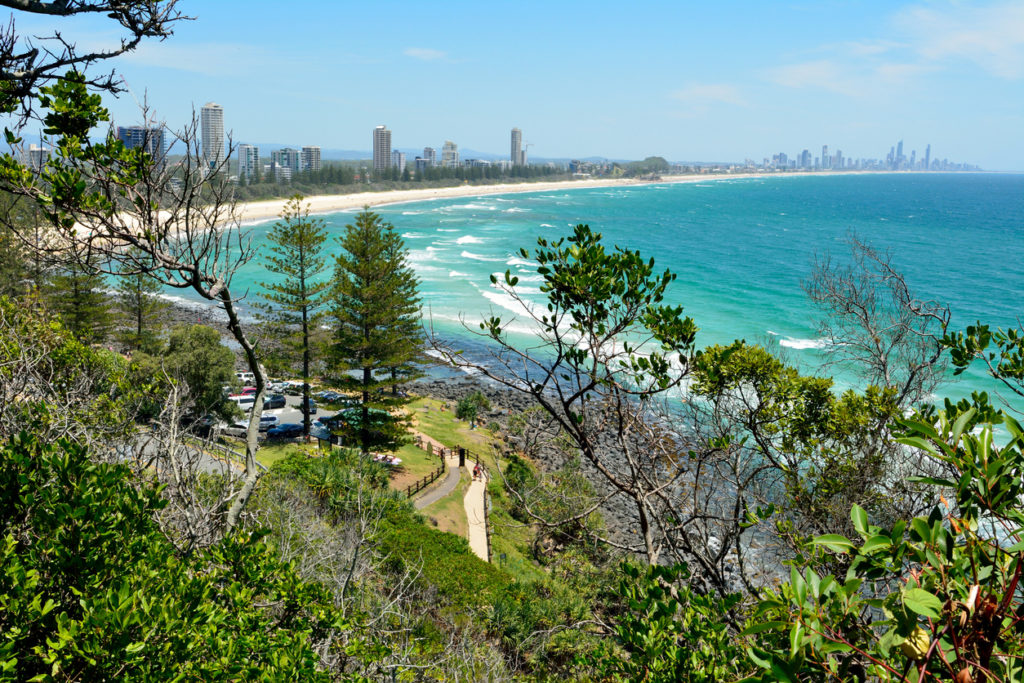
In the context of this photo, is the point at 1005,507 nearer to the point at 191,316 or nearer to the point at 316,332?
the point at 316,332

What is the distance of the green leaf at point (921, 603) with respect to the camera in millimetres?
1336

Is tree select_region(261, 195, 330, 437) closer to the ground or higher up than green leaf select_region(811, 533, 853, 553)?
closer to the ground

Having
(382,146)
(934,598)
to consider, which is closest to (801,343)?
(934,598)

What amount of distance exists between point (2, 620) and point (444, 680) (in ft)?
12.5

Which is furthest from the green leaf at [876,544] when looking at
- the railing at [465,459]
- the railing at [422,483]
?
the railing at [422,483]

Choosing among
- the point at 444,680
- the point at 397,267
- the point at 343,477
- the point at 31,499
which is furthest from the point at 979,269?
the point at 31,499

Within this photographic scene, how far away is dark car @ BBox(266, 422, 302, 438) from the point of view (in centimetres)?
2361

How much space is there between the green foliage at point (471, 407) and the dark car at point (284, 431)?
6.50 m

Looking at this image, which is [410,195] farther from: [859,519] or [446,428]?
[859,519]

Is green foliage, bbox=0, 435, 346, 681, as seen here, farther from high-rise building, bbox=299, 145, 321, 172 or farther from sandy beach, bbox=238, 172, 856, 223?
high-rise building, bbox=299, 145, 321, 172

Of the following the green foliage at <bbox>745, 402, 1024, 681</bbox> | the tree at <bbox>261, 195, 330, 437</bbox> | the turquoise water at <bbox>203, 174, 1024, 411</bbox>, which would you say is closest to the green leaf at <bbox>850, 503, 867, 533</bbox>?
the green foliage at <bbox>745, 402, 1024, 681</bbox>

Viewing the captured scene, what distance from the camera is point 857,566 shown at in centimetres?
171

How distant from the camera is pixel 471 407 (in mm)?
27188

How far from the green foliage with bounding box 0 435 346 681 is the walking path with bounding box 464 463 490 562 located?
1028cm
